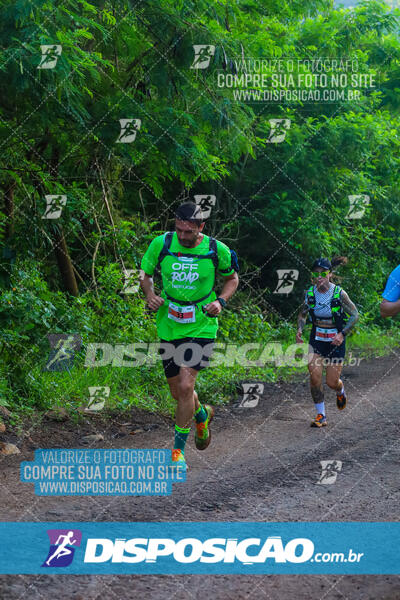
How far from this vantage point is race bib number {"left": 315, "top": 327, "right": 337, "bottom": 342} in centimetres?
954

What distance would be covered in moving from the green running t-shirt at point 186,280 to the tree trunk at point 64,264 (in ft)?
17.1

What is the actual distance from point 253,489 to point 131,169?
737 centimetres

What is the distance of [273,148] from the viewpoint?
54.6 feet

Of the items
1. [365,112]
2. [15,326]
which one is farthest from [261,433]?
[365,112]

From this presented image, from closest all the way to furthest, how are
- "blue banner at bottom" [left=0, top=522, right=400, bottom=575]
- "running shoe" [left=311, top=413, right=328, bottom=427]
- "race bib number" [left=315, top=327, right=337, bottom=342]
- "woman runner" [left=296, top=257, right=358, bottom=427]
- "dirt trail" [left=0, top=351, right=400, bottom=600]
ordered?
"dirt trail" [left=0, top=351, right=400, bottom=600]
"blue banner at bottom" [left=0, top=522, right=400, bottom=575]
"running shoe" [left=311, top=413, right=328, bottom=427]
"woman runner" [left=296, top=257, right=358, bottom=427]
"race bib number" [left=315, top=327, right=337, bottom=342]

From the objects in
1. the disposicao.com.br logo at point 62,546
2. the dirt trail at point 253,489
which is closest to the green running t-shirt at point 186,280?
the dirt trail at point 253,489

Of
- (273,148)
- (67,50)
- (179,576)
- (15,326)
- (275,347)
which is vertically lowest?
(275,347)

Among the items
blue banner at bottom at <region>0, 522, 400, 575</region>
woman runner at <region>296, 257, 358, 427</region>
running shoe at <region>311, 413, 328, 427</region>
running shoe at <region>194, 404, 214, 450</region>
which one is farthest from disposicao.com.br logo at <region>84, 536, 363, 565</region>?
woman runner at <region>296, 257, 358, 427</region>

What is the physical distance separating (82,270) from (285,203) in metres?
6.01

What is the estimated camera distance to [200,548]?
15.2ft

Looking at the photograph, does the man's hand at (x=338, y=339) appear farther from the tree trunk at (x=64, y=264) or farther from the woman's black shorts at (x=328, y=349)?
the tree trunk at (x=64, y=264)

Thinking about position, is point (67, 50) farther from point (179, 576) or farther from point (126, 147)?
point (179, 576)

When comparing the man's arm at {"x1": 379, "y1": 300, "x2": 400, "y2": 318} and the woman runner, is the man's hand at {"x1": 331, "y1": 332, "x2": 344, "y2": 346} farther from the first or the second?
the man's arm at {"x1": 379, "y1": 300, "x2": 400, "y2": 318}

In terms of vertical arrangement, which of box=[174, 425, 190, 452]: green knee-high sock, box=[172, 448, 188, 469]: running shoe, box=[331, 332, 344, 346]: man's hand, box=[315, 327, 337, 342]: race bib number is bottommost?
box=[315, 327, 337, 342]: race bib number
